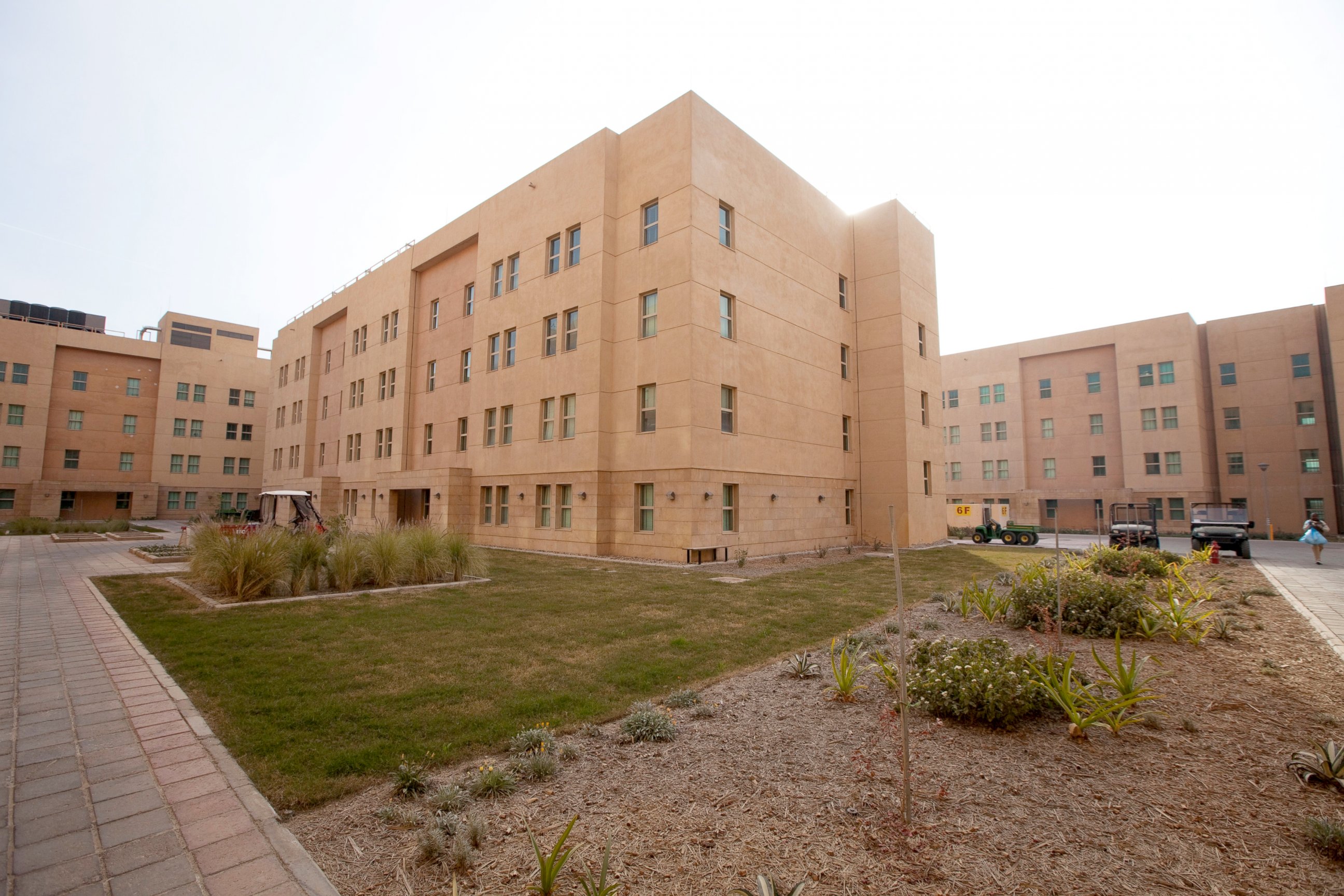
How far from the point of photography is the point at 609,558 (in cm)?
1877

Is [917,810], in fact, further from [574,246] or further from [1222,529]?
[1222,529]

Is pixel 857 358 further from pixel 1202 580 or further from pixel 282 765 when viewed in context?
pixel 282 765

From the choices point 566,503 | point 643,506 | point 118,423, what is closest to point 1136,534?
point 643,506

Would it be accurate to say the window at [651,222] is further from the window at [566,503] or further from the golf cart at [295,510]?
the golf cart at [295,510]

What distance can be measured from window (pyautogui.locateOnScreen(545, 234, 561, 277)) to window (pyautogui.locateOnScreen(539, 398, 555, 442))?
16.2 feet

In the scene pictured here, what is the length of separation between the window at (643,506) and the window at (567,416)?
339 cm

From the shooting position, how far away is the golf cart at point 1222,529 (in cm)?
1845

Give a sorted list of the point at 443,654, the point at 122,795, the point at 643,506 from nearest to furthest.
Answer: the point at 122,795
the point at 443,654
the point at 643,506

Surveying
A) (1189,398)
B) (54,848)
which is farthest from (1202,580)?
(1189,398)

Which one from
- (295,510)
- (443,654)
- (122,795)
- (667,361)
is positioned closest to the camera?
(122,795)

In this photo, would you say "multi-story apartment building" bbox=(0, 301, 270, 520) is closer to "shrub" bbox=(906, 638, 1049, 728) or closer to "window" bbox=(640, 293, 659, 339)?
"window" bbox=(640, 293, 659, 339)

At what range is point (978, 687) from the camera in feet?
15.6

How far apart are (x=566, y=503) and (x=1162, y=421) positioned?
39.0 m

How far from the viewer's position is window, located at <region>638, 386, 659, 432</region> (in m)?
19.1
